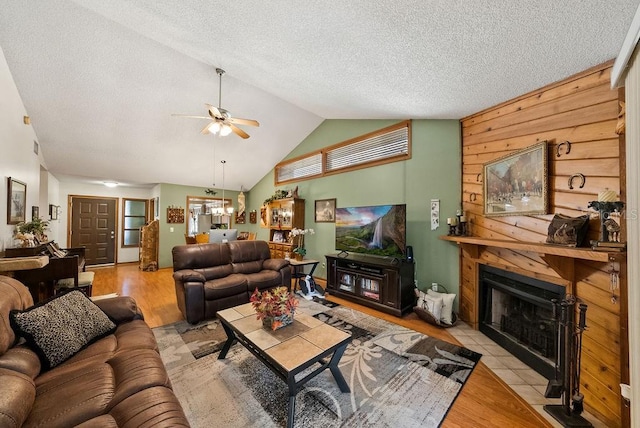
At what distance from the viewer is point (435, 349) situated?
254 centimetres

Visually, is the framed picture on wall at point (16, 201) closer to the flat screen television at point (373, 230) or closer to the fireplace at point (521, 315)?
the flat screen television at point (373, 230)

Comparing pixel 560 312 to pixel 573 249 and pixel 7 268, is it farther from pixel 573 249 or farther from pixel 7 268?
pixel 7 268

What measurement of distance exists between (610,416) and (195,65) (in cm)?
531

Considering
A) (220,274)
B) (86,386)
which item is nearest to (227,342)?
(86,386)

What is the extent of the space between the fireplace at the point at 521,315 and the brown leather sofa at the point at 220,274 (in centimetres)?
281

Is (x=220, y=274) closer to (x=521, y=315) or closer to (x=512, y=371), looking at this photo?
(x=512, y=371)

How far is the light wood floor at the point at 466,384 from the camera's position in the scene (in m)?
1.70

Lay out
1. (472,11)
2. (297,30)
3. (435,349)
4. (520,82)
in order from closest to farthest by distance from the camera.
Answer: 1. (472,11)
2. (297,30)
3. (520,82)
4. (435,349)

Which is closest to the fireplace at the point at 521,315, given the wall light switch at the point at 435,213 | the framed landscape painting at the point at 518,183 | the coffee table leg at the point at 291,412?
the framed landscape painting at the point at 518,183

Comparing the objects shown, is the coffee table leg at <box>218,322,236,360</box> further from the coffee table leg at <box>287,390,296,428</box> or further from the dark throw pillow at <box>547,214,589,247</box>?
the dark throw pillow at <box>547,214,589,247</box>

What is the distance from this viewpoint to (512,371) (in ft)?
7.27

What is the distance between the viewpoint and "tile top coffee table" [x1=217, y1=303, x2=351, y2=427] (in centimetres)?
160

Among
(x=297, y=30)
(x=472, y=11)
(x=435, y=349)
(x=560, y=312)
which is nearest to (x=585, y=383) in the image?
(x=560, y=312)

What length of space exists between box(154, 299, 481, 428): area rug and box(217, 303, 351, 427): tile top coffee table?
15cm
